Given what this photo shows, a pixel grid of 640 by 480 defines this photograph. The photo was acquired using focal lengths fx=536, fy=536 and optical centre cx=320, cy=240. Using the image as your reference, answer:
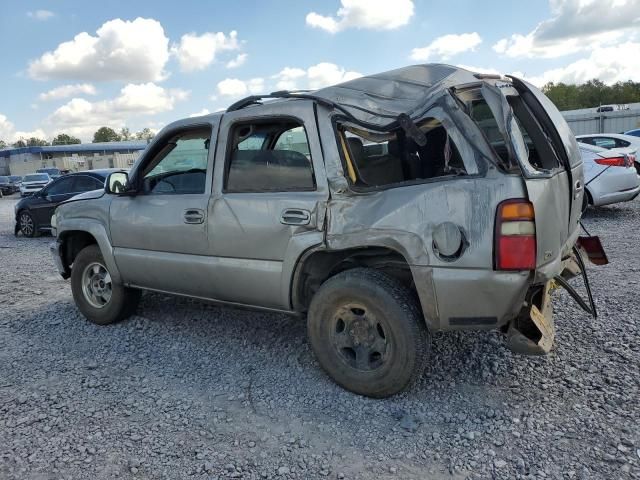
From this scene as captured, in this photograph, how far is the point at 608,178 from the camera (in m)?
9.73

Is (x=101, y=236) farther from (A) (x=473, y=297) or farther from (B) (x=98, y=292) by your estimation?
(A) (x=473, y=297)

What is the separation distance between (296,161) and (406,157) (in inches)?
35.8

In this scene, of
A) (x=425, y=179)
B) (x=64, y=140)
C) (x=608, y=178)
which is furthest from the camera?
(x=64, y=140)


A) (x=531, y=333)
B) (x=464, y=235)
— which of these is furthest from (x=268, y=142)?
(x=531, y=333)

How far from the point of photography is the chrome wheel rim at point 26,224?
12.9m

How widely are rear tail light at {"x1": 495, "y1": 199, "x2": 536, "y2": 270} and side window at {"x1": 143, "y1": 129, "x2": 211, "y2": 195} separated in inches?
91.0

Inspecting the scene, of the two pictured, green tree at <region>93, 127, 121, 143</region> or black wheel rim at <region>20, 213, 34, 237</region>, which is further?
green tree at <region>93, 127, 121, 143</region>

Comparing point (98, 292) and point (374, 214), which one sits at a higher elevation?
point (374, 214)

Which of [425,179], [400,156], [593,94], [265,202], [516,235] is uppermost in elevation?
[593,94]

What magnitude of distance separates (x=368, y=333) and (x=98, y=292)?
3089 millimetres

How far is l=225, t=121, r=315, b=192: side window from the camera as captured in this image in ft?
12.3

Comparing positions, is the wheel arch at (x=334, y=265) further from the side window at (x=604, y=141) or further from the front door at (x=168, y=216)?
the side window at (x=604, y=141)

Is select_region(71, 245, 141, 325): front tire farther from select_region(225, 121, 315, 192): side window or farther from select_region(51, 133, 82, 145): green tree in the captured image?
select_region(51, 133, 82, 145): green tree

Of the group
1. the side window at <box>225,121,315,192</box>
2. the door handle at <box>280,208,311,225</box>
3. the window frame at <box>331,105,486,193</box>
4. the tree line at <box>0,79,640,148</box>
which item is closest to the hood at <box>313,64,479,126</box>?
the window frame at <box>331,105,486,193</box>
